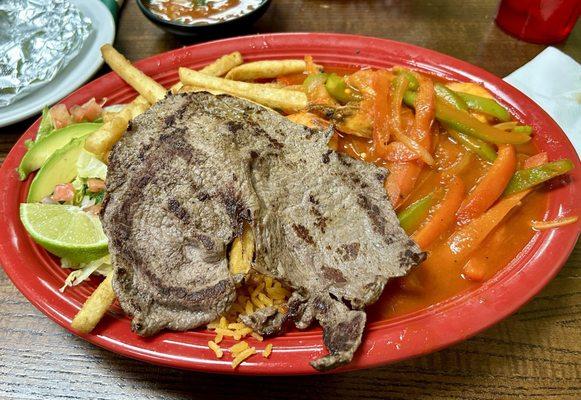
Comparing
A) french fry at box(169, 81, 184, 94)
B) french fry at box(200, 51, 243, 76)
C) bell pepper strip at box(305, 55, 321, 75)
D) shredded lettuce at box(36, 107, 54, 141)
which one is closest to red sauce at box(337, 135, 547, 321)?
bell pepper strip at box(305, 55, 321, 75)

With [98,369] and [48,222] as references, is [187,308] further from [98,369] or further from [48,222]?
[48,222]

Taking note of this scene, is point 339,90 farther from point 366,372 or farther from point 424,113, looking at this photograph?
point 366,372

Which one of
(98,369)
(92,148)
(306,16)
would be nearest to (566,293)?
(98,369)

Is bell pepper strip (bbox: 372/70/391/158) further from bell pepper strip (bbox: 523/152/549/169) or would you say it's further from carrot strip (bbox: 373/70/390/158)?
bell pepper strip (bbox: 523/152/549/169)

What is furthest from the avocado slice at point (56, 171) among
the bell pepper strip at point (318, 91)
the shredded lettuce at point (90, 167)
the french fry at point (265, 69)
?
the bell pepper strip at point (318, 91)

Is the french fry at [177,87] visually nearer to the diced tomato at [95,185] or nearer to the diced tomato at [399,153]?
the diced tomato at [95,185]

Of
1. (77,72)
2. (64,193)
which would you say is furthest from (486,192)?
(77,72)
